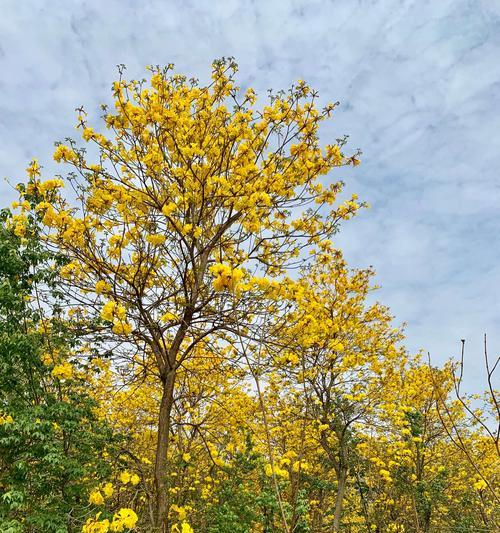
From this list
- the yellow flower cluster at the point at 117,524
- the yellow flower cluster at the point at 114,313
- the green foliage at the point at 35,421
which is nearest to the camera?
the yellow flower cluster at the point at 117,524

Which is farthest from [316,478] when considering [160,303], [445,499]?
[160,303]

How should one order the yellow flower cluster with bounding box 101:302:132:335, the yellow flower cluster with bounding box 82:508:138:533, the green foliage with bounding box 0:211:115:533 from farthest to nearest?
the green foliage with bounding box 0:211:115:533 < the yellow flower cluster with bounding box 101:302:132:335 < the yellow flower cluster with bounding box 82:508:138:533

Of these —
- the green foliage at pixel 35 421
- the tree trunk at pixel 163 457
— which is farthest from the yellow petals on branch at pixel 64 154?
the tree trunk at pixel 163 457

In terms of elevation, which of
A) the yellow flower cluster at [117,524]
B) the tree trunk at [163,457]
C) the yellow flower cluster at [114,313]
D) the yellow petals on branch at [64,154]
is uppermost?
the yellow petals on branch at [64,154]

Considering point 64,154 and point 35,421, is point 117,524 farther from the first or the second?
point 64,154

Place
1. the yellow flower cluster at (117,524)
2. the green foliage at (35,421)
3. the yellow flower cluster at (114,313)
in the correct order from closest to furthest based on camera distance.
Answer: the yellow flower cluster at (117,524), the yellow flower cluster at (114,313), the green foliage at (35,421)

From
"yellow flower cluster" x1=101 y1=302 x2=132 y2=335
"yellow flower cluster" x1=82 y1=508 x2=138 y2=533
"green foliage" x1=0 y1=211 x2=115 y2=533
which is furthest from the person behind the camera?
"green foliage" x1=0 y1=211 x2=115 y2=533

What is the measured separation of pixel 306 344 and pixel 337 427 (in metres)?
5.49

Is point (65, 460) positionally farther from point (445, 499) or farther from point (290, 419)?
point (445, 499)

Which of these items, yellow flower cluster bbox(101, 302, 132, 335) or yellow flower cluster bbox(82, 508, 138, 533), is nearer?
yellow flower cluster bbox(82, 508, 138, 533)

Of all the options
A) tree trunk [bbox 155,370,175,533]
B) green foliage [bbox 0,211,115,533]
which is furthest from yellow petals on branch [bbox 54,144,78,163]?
tree trunk [bbox 155,370,175,533]

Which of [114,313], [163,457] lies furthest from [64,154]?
[163,457]

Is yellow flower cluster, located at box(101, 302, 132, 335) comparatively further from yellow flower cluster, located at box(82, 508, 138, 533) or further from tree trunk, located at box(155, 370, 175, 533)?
yellow flower cluster, located at box(82, 508, 138, 533)

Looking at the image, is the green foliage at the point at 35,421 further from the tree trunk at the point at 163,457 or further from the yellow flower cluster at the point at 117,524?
the yellow flower cluster at the point at 117,524
